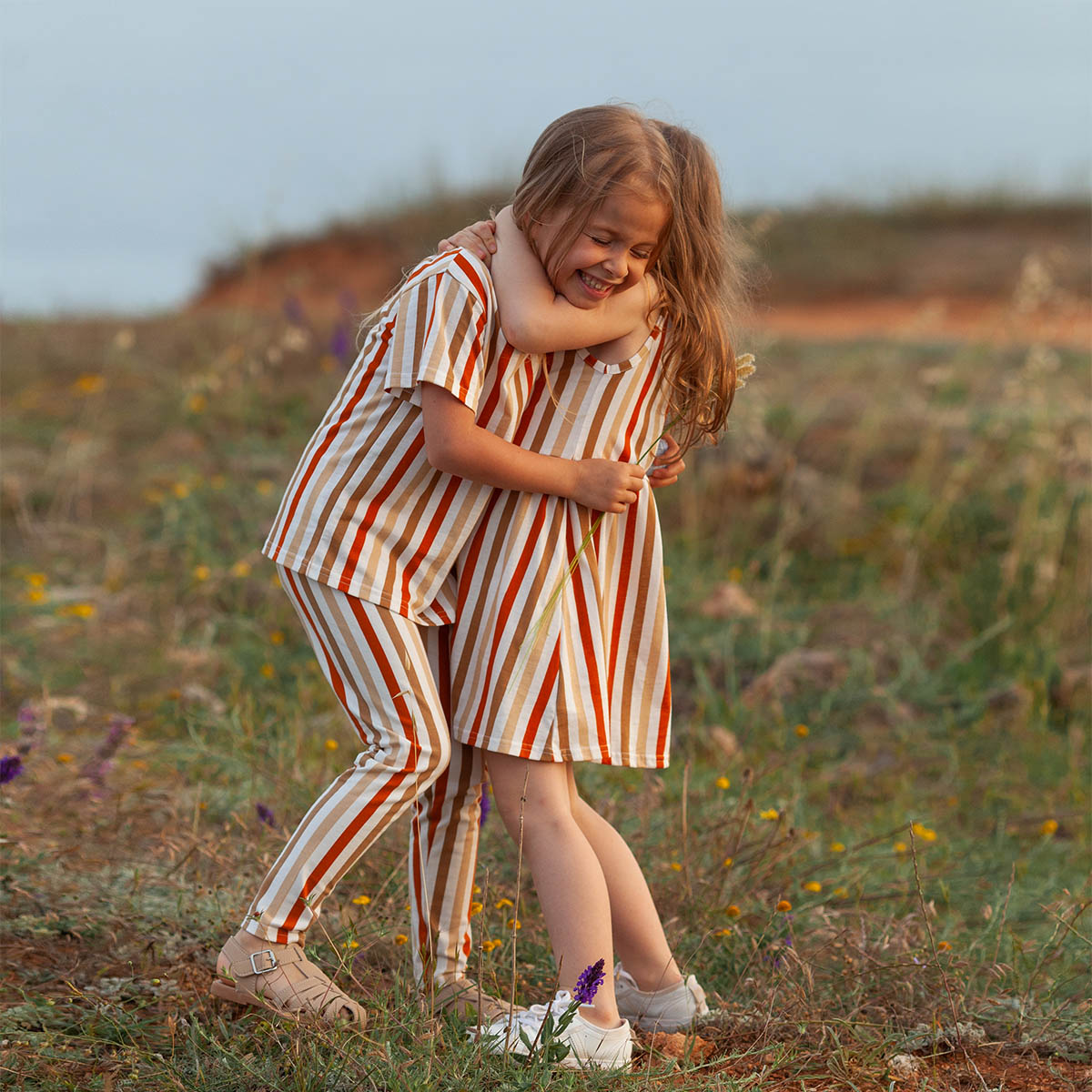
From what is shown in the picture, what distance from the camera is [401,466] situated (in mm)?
2098

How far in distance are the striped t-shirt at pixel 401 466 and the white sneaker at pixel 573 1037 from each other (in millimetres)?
632

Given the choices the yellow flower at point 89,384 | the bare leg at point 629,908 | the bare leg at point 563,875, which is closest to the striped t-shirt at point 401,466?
the bare leg at point 563,875

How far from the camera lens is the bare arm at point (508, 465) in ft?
6.52

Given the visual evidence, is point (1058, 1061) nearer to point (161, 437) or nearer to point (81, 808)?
point (81, 808)

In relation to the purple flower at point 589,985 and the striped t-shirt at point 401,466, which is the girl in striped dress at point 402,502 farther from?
the purple flower at point 589,985

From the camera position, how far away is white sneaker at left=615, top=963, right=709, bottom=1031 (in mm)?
2248

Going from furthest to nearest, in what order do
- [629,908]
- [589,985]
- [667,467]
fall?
[667,467] → [629,908] → [589,985]

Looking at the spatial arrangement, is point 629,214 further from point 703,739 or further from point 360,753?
point 703,739

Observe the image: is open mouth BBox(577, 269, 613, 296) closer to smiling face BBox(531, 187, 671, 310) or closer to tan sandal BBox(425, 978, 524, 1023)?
smiling face BBox(531, 187, 671, 310)

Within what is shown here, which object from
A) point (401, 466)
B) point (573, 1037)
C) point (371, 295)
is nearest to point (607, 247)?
point (401, 466)

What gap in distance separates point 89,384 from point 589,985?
217 inches

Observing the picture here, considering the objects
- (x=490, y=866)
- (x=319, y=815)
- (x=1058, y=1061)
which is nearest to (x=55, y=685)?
(x=490, y=866)

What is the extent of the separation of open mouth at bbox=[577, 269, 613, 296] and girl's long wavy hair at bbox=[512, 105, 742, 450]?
0.05 m

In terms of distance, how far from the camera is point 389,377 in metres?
2.03
